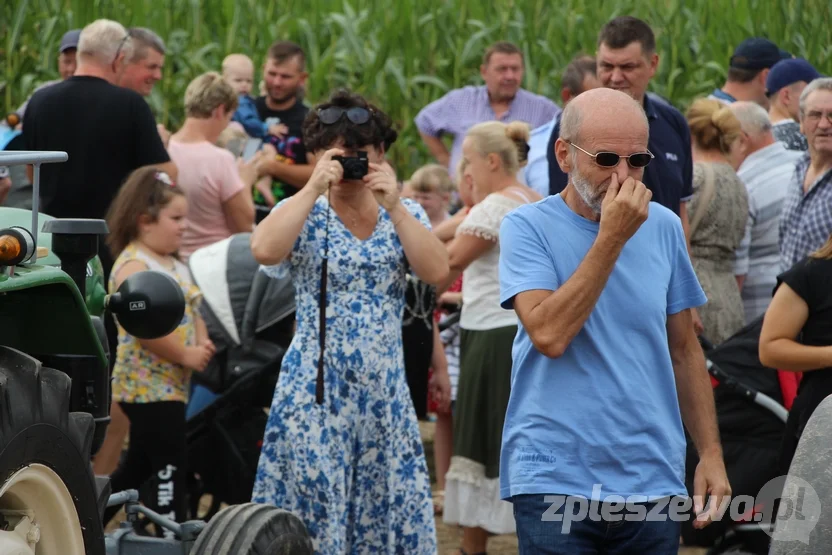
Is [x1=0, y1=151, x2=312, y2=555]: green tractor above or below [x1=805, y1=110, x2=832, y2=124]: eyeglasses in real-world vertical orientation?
below

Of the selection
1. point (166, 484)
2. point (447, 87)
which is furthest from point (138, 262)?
point (447, 87)

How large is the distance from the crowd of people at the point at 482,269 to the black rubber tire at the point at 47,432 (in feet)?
3.54

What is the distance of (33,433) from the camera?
330 cm

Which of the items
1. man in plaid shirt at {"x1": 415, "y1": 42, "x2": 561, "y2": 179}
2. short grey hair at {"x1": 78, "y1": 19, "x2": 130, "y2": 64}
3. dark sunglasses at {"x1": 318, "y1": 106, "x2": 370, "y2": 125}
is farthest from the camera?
man in plaid shirt at {"x1": 415, "y1": 42, "x2": 561, "y2": 179}

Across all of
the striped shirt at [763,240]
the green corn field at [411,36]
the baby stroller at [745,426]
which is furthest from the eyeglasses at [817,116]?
the green corn field at [411,36]

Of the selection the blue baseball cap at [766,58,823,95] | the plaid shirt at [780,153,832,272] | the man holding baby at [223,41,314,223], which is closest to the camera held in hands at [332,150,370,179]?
the plaid shirt at [780,153,832,272]

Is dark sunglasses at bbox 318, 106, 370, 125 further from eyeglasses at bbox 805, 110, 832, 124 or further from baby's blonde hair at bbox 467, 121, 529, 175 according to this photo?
eyeglasses at bbox 805, 110, 832, 124

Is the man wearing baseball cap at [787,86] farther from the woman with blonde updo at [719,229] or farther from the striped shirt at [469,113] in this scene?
the woman with blonde updo at [719,229]

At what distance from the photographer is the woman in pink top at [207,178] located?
293 inches

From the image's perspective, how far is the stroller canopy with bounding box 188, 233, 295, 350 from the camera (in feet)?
19.9

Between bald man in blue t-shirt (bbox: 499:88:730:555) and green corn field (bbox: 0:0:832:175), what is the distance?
813cm

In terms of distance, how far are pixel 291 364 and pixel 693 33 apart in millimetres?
8585

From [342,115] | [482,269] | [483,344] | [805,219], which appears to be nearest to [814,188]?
[805,219]

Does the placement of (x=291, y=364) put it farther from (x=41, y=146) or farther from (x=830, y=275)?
(x=41, y=146)
